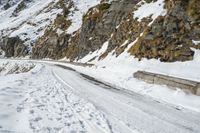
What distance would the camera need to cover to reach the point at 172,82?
14.7m

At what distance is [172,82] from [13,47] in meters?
91.8

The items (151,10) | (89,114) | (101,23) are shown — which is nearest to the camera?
(89,114)

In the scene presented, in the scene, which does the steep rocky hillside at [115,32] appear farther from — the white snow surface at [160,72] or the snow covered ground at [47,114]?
the snow covered ground at [47,114]

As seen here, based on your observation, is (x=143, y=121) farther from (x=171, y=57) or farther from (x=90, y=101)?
(x=171, y=57)

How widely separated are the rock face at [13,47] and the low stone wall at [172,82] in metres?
79.2

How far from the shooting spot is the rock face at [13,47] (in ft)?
310

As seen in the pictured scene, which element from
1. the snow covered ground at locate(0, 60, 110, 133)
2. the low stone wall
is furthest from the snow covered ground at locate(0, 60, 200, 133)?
the low stone wall

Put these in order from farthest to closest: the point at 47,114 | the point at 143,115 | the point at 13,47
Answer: the point at 13,47, the point at 143,115, the point at 47,114

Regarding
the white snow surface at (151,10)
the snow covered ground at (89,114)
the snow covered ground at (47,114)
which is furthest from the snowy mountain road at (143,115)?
the white snow surface at (151,10)

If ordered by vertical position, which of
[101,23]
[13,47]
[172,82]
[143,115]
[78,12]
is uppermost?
[78,12]

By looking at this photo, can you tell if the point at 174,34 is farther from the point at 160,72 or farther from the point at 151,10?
the point at 151,10

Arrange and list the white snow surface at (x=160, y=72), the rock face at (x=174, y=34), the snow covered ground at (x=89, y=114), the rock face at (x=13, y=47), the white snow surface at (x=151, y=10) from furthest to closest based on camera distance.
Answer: the rock face at (x=13, y=47), the white snow surface at (x=151, y=10), the rock face at (x=174, y=34), the white snow surface at (x=160, y=72), the snow covered ground at (x=89, y=114)

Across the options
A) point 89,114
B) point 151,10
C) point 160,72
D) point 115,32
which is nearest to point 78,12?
point 115,32

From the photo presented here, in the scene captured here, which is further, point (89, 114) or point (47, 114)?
point (89, 114)
